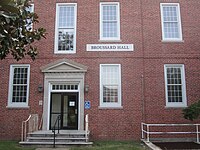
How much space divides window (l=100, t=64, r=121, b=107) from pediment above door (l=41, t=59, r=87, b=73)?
1247mm

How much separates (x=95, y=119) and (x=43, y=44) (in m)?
5.48

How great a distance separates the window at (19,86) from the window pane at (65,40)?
238cm

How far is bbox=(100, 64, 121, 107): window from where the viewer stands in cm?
1441

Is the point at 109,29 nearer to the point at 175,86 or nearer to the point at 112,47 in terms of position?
the point at 112,47

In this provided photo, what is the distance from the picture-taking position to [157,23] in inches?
597

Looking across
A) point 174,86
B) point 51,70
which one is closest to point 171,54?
point 174,86

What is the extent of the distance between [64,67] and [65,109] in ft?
8.15

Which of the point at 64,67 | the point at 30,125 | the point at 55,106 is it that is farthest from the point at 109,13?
the point at 30,125

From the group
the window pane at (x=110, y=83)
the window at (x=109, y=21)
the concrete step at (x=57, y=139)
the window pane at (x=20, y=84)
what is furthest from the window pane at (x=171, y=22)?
the window pane at (x=20, y=84)

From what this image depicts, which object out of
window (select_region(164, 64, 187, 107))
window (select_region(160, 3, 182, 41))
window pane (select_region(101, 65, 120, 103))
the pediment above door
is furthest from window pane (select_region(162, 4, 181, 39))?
the pediment above door

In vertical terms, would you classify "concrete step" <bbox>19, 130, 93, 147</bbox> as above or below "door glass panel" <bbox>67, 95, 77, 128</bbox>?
below

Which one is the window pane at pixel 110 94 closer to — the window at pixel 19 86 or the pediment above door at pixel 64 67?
the pediment above door at pixel 64 67

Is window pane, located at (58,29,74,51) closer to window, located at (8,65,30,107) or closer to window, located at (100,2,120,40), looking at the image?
window, located at (100,2,120,40)

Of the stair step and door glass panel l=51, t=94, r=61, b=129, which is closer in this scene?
the stair step
